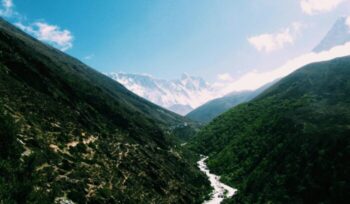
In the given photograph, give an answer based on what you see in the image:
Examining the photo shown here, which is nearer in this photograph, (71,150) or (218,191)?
(71,150)

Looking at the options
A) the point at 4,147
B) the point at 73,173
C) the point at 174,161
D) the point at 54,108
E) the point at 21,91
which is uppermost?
the point at 21,91

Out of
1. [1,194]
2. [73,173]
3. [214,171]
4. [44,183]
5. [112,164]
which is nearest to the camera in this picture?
[1,194]

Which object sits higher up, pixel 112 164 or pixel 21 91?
Answer: pixel 21 91

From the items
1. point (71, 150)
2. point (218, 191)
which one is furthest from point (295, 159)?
point (71, 150)

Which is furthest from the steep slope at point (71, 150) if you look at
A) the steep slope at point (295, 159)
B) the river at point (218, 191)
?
the steep slope at point (295, 159)

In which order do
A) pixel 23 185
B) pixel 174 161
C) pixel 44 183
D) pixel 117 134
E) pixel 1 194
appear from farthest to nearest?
pixel 174 161
pixel 117 134
pixel 44 183
pixel 23 185
pixel 1 194

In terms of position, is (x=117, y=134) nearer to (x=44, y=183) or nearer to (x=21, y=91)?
(x=21, y=91)

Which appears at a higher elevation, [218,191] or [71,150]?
[71,150]

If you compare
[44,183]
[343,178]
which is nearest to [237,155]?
[343,178]

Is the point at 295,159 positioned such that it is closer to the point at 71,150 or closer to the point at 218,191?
the point at 218,191
